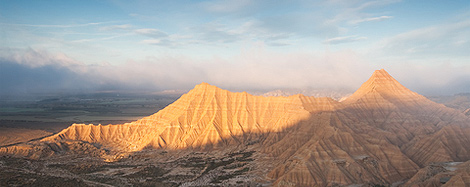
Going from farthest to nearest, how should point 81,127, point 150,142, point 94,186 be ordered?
point 81,127, point 150,142, point 94,186

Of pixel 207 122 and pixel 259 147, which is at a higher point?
pixel 207 122

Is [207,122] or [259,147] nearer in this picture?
[259,147]

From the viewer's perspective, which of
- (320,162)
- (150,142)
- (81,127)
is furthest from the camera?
(81,127)

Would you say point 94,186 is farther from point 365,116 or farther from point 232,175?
point 365,116

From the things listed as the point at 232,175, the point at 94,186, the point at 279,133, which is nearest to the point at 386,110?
the point at 279,133

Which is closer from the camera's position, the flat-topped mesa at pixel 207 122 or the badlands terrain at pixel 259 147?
the badlands terrain at pixel 259 147

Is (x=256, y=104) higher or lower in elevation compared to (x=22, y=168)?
higher

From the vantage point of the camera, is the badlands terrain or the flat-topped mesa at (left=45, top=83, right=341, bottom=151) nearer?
the badlands terrain

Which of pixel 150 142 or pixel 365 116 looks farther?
pixel 365 116
